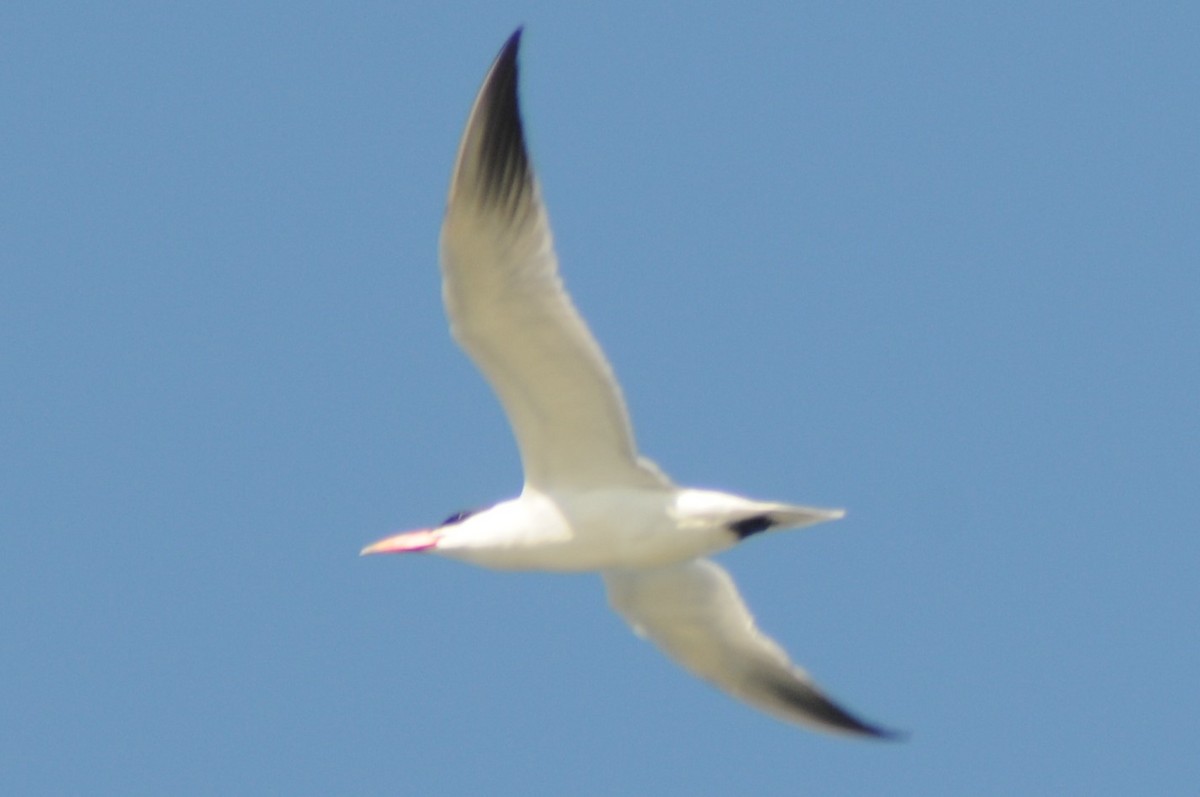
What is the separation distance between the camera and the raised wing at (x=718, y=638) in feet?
41.4

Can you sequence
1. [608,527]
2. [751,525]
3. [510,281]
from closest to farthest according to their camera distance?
1. [510,281]
2. [751,525]
3. [608,527]

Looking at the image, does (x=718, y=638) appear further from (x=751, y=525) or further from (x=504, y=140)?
(x=504, y=140)

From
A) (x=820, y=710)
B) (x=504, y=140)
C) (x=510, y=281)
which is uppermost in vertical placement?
(x=504, y=140)

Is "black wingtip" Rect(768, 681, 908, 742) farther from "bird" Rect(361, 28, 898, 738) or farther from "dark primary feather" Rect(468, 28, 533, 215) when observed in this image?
"dark primary feather" Rect(468, 28, 533, 215)

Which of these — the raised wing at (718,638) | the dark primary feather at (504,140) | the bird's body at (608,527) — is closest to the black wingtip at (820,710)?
the raised wing at (718,638)

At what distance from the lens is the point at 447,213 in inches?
423

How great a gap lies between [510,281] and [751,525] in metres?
1.64

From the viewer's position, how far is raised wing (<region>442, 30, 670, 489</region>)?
1076 centimetres

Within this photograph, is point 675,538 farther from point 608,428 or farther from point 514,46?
point 514,46

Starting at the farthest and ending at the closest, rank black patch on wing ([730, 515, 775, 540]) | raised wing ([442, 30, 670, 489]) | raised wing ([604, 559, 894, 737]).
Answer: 1. raised wing ([604, 559, 894, 737])
2. black patch on wing ([730, 515, 775, 540])
3. raised wing ([442, 30, 670, 489])

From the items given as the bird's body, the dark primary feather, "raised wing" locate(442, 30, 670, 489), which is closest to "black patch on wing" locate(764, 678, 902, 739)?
the bird's body

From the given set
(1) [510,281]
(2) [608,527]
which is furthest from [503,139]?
(2) [608,527]

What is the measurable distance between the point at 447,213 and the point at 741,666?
338 centimetres

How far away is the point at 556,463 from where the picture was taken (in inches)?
452
